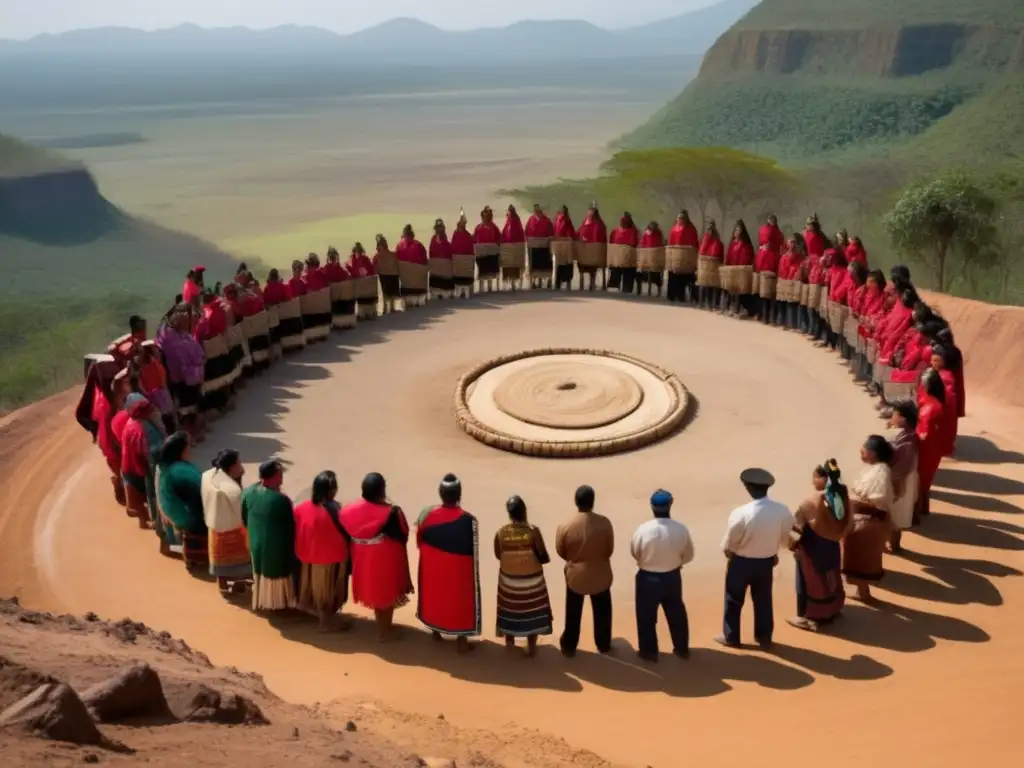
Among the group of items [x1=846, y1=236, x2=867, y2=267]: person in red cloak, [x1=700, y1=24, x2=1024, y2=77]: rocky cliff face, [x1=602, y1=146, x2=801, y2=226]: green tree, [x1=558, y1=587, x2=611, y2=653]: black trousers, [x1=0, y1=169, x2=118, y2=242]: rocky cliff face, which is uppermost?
[x1=700, y1=24, x2=1024, y2=77]: rocky cliff face

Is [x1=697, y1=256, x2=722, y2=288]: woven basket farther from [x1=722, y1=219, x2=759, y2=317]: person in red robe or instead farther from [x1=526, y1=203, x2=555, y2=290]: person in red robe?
[x1=526, y1=203, x2=555, y2=290]: person in red robe

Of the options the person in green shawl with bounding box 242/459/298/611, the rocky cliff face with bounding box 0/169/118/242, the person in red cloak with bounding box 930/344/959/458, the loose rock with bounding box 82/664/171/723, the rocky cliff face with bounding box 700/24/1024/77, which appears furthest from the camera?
the rocky cliff face with bounding box 700/24/1024/77

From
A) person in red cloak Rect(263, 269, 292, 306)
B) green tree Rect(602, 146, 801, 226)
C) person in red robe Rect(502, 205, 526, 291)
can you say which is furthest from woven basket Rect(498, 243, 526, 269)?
green tree Rect(602, 146, 801, 226)

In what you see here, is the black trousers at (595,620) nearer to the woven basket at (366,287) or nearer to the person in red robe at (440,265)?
the woven basket at (366,287)

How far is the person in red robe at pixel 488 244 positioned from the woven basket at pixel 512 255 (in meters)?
0.08

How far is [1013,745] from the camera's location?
679 centimetres

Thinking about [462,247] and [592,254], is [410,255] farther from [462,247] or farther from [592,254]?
[592,254]

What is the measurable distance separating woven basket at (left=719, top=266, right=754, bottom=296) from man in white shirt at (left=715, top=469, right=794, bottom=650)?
8.78 m

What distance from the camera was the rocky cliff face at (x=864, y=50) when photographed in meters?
76.1

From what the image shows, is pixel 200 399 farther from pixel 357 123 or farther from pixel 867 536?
pixel 357 123

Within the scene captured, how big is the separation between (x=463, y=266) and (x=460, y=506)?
331 inches

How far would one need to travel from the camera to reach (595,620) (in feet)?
27.1

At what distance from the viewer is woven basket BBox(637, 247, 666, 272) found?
57.9 ft

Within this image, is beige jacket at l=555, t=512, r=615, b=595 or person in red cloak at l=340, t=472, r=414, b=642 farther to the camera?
person in red cloak at l=340, t=472, r=414, b=642
